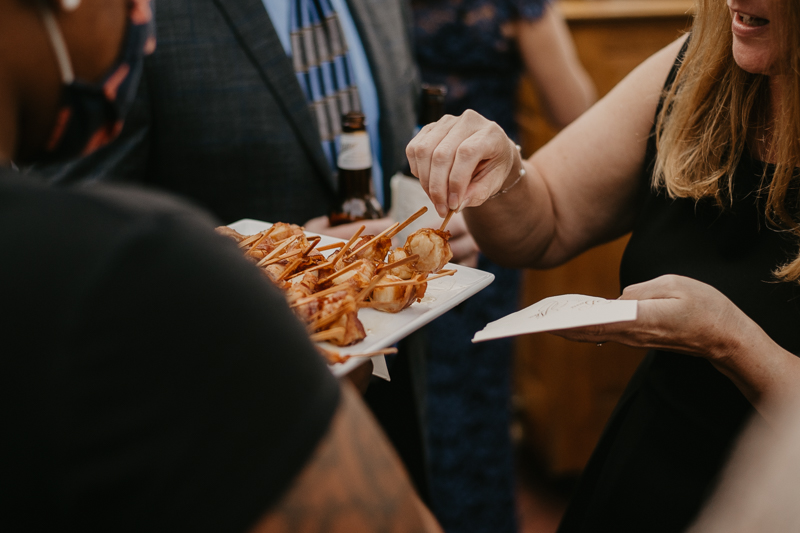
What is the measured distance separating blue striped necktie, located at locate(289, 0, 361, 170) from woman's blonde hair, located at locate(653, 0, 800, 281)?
0.75m

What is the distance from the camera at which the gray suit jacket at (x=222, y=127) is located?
1349 mm

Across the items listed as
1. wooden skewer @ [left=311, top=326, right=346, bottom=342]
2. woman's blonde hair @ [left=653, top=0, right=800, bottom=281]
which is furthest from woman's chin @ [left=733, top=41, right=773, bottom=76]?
wooden skewer @ [left=311, top=326, right=346, bottom=342]

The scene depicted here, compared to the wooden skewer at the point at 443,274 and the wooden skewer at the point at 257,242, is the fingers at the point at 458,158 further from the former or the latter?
the wooden skewer at the point at 257,242

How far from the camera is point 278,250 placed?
3.35 feet

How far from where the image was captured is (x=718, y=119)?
116 cm

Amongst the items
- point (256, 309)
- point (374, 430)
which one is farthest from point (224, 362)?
point (374, 430)

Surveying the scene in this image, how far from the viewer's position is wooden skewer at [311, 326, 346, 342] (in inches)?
31.8

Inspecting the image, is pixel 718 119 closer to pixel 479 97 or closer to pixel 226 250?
pixel 226 250

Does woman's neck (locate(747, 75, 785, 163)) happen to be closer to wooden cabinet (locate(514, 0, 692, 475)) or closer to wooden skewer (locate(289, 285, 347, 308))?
wooden skewer (locate(289, 285, 347, 308))

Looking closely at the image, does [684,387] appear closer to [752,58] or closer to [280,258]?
[752,58]

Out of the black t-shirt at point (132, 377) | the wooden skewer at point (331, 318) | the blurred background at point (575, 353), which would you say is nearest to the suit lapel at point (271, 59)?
the wooden skewer at point (331, 318)

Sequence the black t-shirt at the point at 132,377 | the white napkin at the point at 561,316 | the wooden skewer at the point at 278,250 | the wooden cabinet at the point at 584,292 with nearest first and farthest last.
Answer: the black t-shirt at the point at 132,377 → the white napkin at the point at 561,316 → the wooden skewer at the point at 278,250 → the wooden cabinet at the point at 584,292

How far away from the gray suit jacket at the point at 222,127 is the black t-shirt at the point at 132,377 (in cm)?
100

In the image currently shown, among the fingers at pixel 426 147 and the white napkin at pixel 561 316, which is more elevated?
the fingers at pixel 426 147
